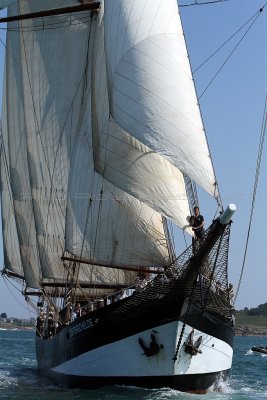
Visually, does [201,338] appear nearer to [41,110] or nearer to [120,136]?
[120,136]

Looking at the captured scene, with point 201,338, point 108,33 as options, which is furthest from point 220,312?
point 108,33

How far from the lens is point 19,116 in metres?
43.0

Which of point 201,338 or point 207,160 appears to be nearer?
point 207,160

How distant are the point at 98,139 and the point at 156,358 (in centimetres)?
861

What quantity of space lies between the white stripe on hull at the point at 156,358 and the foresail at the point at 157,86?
5389 millimetres

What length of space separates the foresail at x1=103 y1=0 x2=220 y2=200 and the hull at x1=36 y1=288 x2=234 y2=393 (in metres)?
4.97

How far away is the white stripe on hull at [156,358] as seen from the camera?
27.0 m

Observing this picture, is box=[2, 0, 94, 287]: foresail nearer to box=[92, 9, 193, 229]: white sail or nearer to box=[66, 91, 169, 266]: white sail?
box=[66, 91, 169, 266]: white sail

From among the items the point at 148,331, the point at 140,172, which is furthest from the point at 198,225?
the point at 148,331

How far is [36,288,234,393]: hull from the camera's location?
1064 inches

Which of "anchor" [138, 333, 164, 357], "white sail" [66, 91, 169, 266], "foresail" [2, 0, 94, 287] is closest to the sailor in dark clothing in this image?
"white sail" [66, 91, 169, 266]

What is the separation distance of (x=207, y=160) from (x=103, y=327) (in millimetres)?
7160

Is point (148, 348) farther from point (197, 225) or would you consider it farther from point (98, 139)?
point (98, 139)

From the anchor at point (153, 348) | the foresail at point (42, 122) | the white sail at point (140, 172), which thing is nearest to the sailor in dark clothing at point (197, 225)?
the white sail at point (140, 172)
